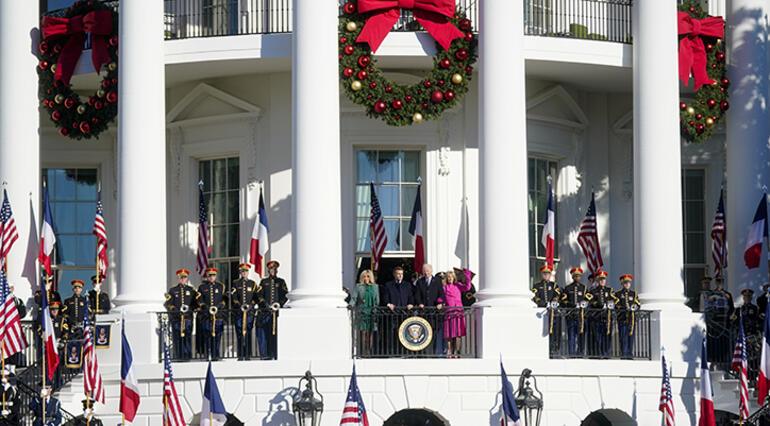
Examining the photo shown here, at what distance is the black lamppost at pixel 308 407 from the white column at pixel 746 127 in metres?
9.93

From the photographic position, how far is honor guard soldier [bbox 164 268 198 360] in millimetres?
36672

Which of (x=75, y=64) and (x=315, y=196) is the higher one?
(x=75, y=64)

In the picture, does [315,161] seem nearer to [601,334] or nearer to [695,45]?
[601,334]

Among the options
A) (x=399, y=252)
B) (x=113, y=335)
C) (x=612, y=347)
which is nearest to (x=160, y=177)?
(x=113, y=335)

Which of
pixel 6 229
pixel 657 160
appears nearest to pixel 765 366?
pixel 657 160

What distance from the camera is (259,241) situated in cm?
3984

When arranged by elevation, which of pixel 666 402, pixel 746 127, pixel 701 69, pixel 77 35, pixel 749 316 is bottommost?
pixel 666 402

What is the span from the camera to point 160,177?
3747cm

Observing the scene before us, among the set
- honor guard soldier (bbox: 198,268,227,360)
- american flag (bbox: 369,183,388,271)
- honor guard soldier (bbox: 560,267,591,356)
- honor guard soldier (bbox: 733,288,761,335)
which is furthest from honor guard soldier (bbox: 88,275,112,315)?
honor guard soldier (bbox: 733,288,761,335)

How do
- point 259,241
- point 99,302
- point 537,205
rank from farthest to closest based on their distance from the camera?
point 537,205, point 259,241, point 99,302

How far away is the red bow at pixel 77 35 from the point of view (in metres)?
39.7

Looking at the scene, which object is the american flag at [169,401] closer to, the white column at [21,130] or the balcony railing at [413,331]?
the balcony railing at [413,331]

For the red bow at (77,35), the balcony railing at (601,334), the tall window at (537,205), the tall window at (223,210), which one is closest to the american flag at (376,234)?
the tall window at (223,210)

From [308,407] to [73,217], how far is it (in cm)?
1183
